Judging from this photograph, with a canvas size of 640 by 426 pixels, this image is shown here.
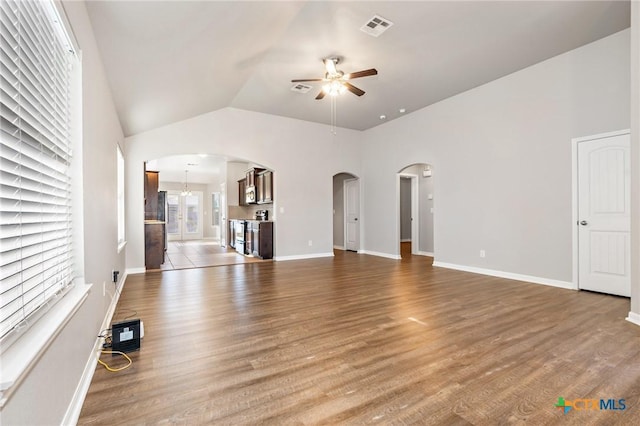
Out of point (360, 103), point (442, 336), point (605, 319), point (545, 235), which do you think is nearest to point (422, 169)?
point (360, 103)

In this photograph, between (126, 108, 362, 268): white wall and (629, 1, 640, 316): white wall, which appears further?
(126, 108, 362, 268): white wall

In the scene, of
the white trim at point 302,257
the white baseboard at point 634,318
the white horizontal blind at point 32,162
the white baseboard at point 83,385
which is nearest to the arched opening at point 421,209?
the white trim at point 302,257

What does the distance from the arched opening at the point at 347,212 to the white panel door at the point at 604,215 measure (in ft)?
16.0

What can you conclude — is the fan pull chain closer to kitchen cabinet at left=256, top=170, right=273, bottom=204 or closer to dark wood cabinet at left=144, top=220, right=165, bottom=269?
kitchen cabinet at left=256, top=170, right=273, bottom=204

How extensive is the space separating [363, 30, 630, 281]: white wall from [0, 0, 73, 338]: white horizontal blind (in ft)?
18.0

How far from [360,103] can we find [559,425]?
561 cm

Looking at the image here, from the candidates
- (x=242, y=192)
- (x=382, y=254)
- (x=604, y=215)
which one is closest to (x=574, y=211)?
(x=604, y=215)

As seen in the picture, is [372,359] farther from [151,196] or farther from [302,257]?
[151,196]

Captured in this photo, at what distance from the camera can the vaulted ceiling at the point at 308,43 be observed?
2707mm

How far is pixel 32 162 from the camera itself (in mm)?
1299

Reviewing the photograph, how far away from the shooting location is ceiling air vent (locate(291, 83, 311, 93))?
5238mm

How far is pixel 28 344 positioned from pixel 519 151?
5741 millimetres

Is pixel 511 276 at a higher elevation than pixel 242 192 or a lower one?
lower

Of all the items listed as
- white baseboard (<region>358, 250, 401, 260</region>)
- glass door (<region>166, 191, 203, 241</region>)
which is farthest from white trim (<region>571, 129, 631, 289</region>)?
glass door (<region>166, 191, 203, 241</region>)
